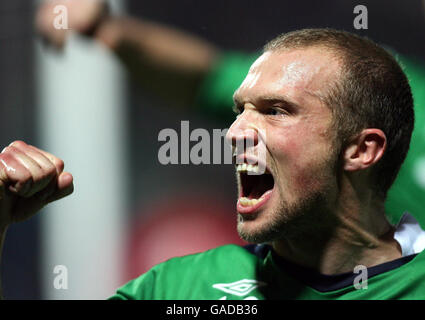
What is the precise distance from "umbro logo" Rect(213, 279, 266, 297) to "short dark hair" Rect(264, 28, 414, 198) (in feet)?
0.87

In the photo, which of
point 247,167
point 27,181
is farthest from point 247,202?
point 27,181

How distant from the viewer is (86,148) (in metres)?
1.91

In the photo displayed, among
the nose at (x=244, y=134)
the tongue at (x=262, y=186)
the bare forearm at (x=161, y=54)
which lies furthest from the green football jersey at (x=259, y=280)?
the bare forearm at (x=161, y=54)

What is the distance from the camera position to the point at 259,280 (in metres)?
1.05

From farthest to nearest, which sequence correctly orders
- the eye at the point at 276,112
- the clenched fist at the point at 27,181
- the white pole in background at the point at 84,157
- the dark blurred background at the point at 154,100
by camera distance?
the white pole in background at the point at 84,157 < the dark blurred background at the point at 154,100 < the eye at the point at 276,112 < the clenched fist at the point at 27,181

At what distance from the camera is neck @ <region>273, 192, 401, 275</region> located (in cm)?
99

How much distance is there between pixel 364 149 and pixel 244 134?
20cm

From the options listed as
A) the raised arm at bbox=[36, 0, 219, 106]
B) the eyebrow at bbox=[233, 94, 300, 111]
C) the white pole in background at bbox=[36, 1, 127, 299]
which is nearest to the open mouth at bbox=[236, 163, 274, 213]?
the eyebrow at bbox=[233, 94, 300, 111]

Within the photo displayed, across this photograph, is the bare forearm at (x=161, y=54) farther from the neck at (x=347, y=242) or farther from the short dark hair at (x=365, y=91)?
the neck at (x=347, y=242)

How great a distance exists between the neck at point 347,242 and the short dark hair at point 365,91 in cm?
6

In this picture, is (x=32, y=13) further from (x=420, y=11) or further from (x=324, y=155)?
(x=324, y=155)

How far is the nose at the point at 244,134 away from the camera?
3.14 ft
